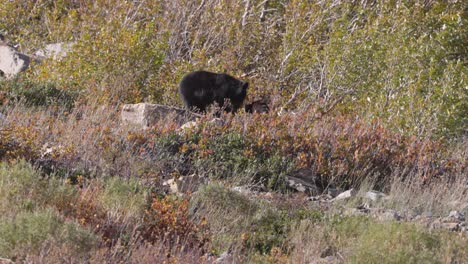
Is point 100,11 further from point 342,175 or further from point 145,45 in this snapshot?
point 342,175

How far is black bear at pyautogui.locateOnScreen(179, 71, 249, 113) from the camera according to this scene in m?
14.7

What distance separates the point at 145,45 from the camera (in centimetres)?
1636

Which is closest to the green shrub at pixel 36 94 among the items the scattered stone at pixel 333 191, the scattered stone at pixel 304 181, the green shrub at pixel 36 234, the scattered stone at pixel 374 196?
the scattered stone at pixel 304 181

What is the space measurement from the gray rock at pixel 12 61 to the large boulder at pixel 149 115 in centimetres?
496

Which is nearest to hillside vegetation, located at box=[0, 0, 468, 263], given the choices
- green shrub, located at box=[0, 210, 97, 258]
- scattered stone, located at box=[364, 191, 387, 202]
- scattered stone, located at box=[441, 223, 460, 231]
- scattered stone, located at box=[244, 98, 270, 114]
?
green shrub, located at box=[0, 210, 97, 258]

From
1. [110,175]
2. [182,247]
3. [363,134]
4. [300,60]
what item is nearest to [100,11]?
[300,60]

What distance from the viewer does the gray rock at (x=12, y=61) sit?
17.1 m

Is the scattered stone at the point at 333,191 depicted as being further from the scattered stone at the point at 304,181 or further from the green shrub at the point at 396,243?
the green shrub at the point at 396,243

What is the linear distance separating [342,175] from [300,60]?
709cm

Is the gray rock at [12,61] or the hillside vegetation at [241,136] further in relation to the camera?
the gray rock at [12,61]

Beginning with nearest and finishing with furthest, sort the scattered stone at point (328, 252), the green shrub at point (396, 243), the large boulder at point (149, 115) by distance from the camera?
the green shrub at point (396, 243)
the scattered stone at point (328, 252)
the large boulder at point (149, 115)

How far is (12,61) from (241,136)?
25.4 ft

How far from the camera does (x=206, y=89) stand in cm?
1476

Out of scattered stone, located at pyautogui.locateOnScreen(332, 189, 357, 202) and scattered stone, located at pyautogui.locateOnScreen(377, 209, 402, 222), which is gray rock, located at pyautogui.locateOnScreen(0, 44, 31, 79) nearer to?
scattered stone, located at pyautogui.locateOnScreen(332, 189, 357, 202)
